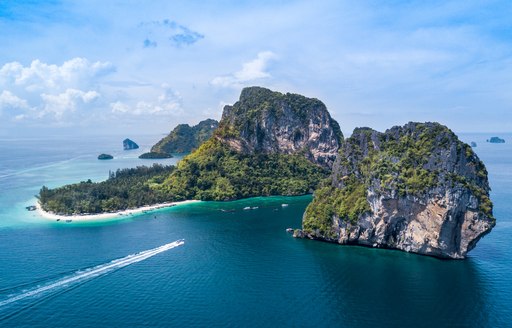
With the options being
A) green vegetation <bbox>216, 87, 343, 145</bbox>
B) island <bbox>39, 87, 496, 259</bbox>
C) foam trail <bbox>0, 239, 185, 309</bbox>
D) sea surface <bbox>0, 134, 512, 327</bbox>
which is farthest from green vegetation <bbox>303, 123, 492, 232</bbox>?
green vegetation <bbox>216, 87, 343, 145</bbox>

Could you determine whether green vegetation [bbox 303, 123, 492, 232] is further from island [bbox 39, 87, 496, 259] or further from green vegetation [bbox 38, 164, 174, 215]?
green vegetation [bbox 38, 164, 174, 215]

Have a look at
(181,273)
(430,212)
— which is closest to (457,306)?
(430,212)

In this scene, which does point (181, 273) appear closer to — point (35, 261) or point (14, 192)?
point (35, 261)

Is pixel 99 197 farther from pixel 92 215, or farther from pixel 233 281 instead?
pixel 233 281

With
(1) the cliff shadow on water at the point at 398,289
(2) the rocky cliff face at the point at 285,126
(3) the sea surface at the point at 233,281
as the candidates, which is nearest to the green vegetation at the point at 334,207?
(3) the sea surface at the point at 233,281

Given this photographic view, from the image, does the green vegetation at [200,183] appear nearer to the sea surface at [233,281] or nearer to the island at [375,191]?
the island at [375,191]

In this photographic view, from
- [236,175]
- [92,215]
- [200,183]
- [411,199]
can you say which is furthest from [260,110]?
[411,199]
